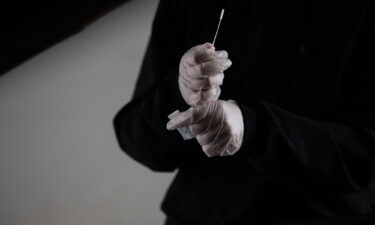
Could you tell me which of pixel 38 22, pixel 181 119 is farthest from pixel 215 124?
pixel 38 22

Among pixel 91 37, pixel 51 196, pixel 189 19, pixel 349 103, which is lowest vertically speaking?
pixel 349 103

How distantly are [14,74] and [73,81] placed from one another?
13cm

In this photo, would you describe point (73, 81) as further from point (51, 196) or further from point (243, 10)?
point (243, 10)

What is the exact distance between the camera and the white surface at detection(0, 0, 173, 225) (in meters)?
0.98

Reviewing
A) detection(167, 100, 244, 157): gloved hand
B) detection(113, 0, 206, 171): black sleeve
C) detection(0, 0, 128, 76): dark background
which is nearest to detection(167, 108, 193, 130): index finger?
detection(167, 100, 244, 157): gloved hand

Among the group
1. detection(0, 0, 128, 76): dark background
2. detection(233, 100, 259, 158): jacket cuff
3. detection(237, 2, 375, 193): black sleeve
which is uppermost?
detection(0, 0, 128, 76): dark background

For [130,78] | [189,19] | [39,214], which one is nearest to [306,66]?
[189,19]

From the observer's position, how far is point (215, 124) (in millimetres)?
524

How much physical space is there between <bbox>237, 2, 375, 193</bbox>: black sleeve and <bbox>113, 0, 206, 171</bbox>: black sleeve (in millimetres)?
123

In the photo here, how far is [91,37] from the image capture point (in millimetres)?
972

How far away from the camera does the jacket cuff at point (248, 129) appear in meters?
0.55

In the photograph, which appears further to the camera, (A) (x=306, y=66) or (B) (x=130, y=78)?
(B) (x=130, y=78)

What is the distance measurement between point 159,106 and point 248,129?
0.48 feet

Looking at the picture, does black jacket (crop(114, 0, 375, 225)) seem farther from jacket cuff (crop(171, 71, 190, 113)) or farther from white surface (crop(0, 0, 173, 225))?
white surface (crop(0, 0, 173, 225))
